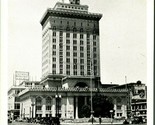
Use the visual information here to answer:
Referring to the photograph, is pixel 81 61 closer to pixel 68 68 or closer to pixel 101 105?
pixel 68 68

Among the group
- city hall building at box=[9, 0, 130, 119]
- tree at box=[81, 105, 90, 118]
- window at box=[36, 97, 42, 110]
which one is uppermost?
city hall building at box=[9, 0, 130, 119]

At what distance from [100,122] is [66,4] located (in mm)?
1315

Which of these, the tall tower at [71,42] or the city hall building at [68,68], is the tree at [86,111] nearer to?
the city hall building at [68,68]

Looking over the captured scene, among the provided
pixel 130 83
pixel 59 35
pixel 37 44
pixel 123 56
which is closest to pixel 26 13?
pixel 37 44

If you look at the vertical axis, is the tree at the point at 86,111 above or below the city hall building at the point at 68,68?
below

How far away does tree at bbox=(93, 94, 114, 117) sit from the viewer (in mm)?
3389

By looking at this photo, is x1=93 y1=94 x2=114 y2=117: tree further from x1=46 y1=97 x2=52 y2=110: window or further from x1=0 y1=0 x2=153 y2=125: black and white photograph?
x1=46 y1=97 x2=52 y2=110: window

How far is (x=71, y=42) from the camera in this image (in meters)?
3.66

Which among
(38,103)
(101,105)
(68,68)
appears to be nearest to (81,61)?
(68,68)

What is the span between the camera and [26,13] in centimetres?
314

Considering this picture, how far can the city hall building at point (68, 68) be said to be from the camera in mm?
3363

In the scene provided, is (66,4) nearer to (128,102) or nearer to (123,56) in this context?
(123,56)

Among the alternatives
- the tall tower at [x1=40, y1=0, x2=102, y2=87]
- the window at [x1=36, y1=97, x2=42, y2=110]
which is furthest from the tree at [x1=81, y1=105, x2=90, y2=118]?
the window at [x1=36, y1=97, x2=42, y2=110]

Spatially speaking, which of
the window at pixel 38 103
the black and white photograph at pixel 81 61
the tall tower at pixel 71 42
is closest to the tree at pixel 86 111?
the black and white photograph at pixel 81 61
